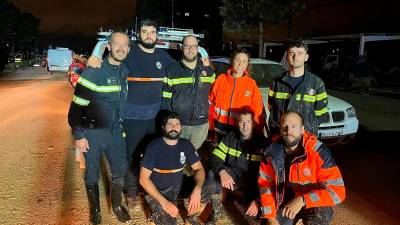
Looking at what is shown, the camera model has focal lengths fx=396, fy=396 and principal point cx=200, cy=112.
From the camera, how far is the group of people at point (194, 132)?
3.33m

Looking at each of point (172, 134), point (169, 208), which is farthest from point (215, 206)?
point (172, 134)

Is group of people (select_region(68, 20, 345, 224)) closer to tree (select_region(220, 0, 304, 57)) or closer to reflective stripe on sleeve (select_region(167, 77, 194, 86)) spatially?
reflective stripe on sleeve (select_region(167, 77, 194, 86))

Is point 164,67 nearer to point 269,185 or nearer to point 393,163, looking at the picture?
point 269,185

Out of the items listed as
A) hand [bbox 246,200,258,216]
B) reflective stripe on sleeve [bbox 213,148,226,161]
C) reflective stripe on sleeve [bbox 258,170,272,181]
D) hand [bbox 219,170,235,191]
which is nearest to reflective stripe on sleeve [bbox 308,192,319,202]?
reflective stripe on sleeve [bbox 258,170,272,181]

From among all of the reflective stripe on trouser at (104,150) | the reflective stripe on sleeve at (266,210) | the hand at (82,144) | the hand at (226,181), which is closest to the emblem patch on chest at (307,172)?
the reflective stripe on sleeve at (266,210)

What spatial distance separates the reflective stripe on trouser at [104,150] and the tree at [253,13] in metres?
17.1

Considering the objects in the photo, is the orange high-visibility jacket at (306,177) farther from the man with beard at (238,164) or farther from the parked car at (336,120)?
the parked car at (336,120)

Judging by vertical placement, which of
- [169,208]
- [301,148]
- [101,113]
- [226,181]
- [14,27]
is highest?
[14,27]

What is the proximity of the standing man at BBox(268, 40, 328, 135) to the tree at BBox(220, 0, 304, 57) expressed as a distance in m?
16.4

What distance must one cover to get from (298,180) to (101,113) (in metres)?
1.94

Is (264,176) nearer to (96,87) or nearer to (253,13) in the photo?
(96,87)

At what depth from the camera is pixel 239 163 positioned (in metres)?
4.04

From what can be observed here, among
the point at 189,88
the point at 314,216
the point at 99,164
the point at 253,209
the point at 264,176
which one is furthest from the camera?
the point at 189,88

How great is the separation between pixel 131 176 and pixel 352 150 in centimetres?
441
